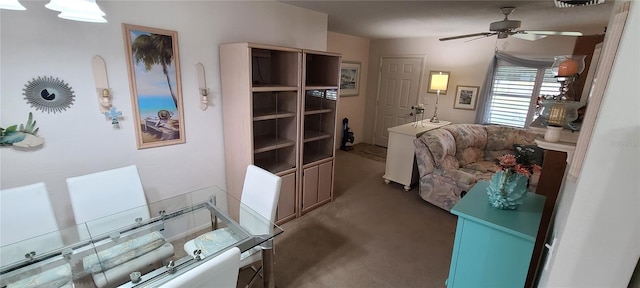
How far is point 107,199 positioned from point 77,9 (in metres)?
1.22

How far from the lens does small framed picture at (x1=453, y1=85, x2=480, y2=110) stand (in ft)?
14.8

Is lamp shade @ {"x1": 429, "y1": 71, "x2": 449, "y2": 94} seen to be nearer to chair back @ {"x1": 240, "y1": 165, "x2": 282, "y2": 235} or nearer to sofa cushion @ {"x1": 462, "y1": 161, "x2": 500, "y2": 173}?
sofa cushion @ {"x1": 462, "y1": 161, "x2": 500, "y2": 173}

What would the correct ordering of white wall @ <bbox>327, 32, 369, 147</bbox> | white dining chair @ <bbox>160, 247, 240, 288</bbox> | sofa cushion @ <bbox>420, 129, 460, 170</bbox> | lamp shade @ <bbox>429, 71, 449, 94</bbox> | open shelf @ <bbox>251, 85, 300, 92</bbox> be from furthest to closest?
white wall @ <bbox>327, 32, 369, 147</bbox> < lamp shade @ <bbox>429, 71, 449, 94</bbox> < sofa cushion @ <bbox>420, 129, 460, 170</bbox> < open shelf @ <bbox>251, 85, 300, 92</bbox> < white dining chair @ <bbox>160, 247, 240, 288</bbox>

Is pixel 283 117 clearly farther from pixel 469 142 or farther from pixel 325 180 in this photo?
pixel 469 142

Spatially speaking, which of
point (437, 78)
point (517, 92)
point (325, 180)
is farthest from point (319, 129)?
point (517, 92)

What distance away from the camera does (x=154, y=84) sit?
213 centimetres

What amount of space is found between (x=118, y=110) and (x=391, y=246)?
2.54 m

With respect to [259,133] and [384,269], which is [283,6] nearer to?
[259,133]

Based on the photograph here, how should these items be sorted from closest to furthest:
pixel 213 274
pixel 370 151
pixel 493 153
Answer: pixel 213 274 < pixel 493 153 < pixel 370 151

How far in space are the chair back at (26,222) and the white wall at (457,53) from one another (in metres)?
5.16

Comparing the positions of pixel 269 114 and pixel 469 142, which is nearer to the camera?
pixel 269 114

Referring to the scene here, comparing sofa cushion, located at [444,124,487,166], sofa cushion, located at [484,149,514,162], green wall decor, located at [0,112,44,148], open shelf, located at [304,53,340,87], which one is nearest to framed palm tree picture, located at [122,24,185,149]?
green wall decor, located at [0,112,44,148]

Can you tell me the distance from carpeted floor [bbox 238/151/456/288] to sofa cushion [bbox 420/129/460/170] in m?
0.56

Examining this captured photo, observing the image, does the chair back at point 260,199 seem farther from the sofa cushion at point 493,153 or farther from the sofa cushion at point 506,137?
the sofa cushion at point 506,137
